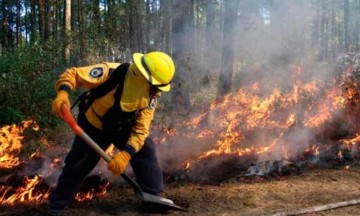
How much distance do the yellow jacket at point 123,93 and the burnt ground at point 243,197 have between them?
1080 millimetres

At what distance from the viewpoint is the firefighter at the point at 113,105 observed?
3896 mm

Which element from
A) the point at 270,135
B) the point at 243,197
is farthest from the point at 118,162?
the point at 270,135

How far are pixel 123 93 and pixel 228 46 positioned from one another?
17.5 feet

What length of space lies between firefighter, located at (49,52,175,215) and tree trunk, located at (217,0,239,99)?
195 inches

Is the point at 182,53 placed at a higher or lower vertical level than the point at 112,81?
higher

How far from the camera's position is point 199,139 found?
24.9ft

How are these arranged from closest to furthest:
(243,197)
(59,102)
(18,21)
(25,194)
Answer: (59,102) → (243,197) → (25,194) → (18,21)

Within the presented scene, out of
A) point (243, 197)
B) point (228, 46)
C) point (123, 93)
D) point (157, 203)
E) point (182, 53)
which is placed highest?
point (228, 46)

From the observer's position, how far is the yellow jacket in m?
3.97

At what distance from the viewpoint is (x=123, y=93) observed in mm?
3979

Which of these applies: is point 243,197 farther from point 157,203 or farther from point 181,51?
point 181,51

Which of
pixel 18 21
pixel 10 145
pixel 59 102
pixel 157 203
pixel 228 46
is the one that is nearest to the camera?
pixel 59 102

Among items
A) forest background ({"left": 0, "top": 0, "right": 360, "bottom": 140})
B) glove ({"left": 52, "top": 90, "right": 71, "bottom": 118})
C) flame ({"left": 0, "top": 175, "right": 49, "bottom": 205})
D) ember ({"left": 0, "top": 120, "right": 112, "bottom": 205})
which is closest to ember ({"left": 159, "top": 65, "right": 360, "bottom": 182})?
forest background ({"left": 0, "top": 0, "right": 360, "bottom": 140})

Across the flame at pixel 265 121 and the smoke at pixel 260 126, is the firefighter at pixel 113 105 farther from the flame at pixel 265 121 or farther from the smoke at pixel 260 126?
the flame at pixel 265 121
